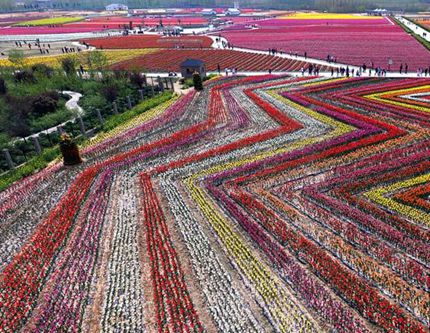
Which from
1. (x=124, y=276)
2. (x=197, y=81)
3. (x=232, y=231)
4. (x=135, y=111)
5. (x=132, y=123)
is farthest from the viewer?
(x=197, y=81)

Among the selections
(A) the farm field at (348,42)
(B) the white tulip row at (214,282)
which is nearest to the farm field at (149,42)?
(A) the farm field at (348,42)

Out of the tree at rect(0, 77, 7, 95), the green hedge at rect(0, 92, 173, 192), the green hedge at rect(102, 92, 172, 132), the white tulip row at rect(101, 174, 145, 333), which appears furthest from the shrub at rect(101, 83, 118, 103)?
the white tulip row at rect(101, 174, 145, 333)

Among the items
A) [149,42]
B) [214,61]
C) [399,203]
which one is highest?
[149,42]

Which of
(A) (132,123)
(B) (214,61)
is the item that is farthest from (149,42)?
(A) (132,123)

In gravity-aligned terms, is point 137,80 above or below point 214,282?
above

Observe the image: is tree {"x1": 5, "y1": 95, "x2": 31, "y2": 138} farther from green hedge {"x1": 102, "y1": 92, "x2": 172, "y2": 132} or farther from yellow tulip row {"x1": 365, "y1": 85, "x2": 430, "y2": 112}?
yellow tulip row {"x1": 365, "y1": 85, "x2": 430, "y2": 112}

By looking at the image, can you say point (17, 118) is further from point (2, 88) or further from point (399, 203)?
point (399, 203)
